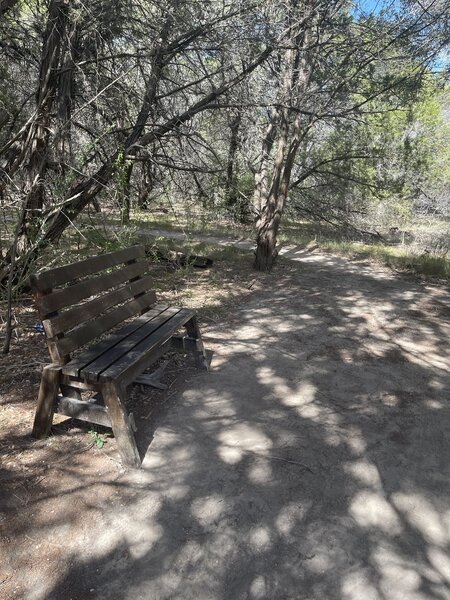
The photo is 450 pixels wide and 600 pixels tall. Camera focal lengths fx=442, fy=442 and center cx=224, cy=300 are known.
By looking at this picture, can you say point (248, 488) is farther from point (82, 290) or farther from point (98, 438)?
point (82, 290)

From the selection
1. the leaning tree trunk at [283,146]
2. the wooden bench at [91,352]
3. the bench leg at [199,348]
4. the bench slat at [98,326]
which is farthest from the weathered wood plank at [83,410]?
the leaning tree trunk at [283,146]

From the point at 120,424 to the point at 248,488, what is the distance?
2.75ft

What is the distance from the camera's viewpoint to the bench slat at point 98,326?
9.35ft

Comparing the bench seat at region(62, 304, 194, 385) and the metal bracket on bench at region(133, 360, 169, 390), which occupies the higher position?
the bench seat at region(62, 304, 194, 385)

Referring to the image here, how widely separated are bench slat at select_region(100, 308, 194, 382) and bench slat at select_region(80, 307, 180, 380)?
0.03 meters

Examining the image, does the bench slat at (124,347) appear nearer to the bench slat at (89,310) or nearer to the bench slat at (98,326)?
the bench slat at (98,326)

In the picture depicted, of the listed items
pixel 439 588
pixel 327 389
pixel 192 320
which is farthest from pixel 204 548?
pixel 192 320

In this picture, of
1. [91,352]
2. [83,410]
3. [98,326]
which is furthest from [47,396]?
[98,326]

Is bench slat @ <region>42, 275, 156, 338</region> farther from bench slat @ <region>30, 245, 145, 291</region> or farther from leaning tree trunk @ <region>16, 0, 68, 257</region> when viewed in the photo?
leaning tree trunk @ <region>16, 0, 68, 257</region>

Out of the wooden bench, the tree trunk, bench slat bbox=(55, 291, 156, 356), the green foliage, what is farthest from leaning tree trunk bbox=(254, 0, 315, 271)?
the green foliage

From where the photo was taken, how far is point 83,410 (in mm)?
2789

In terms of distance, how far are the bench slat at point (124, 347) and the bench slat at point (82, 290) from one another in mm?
412

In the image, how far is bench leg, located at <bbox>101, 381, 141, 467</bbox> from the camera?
8.63 ft

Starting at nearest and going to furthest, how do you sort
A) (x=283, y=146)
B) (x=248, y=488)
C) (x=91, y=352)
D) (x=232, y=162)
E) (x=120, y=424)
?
(x=248, y=488)
(x=120, y=424)
(x=91, y=352)
(x=283, y=146)
(x=232, y=162)
